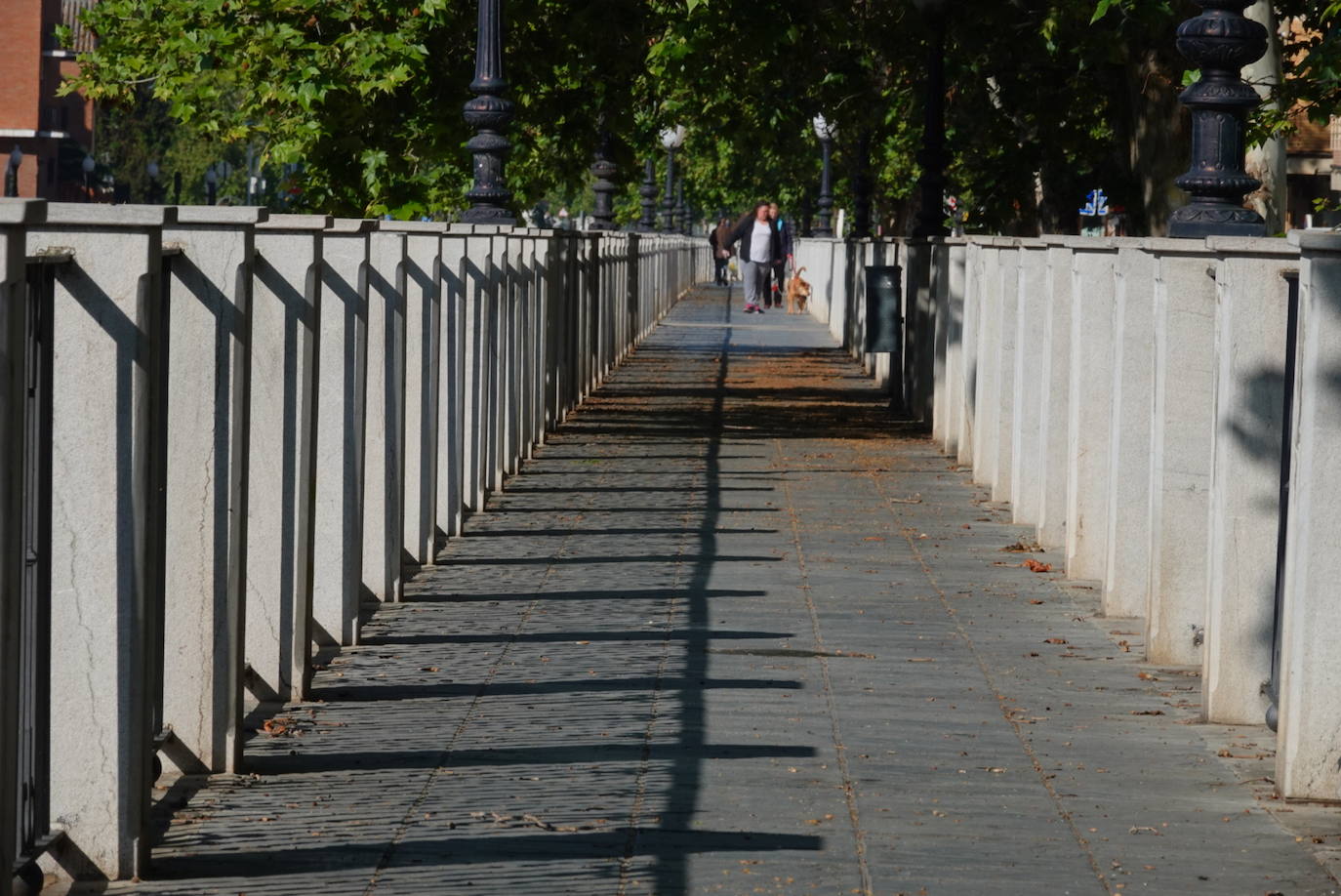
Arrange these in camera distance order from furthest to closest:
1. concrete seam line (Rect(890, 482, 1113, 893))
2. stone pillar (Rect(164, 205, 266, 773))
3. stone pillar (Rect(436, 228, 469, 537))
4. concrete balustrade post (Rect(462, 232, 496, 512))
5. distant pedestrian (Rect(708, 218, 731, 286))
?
distant pedestrian (Rect(708, 218, 731, 286)), concrete balustrade post (Rect(462, 232, 496, 512)), stone pillar (Rect(436, 228, 469, 537)), stone pillar (Rect(164, 205, 266, 773)), concrete seam line (Rect(890, 482, 1113, 893))

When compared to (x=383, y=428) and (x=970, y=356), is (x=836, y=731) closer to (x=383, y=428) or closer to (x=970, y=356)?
(x=383, y=428)

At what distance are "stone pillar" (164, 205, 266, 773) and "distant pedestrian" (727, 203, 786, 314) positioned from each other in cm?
3942

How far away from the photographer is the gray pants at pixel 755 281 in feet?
164

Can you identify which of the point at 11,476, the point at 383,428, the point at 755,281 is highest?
the point at 11,476

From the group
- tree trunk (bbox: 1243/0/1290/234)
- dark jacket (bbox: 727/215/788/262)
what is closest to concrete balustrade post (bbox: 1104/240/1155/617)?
tree trunk (bbox: 1243/0/1290/234)

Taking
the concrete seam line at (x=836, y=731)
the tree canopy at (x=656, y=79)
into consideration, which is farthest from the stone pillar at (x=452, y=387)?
the tree canopy at (x=656, y=79)

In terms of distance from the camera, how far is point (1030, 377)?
12.6m

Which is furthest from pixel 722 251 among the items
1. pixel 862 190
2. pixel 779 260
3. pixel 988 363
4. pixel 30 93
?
pixel 988 363

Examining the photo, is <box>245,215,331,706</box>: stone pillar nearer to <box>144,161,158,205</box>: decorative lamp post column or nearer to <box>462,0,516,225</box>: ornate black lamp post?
<box>462,0,516,225</box>: ornate black lamp post

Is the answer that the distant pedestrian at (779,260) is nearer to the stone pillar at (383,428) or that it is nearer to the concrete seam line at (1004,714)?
the concrete seam line at (1004,714)

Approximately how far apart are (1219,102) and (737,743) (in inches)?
177

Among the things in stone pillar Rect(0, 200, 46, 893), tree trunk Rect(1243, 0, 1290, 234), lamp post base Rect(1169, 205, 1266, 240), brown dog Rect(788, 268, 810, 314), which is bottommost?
brown dog Rect(788, 268, 810, 314)

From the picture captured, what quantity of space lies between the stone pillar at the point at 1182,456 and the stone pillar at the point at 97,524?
4171mm

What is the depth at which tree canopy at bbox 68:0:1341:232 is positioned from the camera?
18.5 metres
